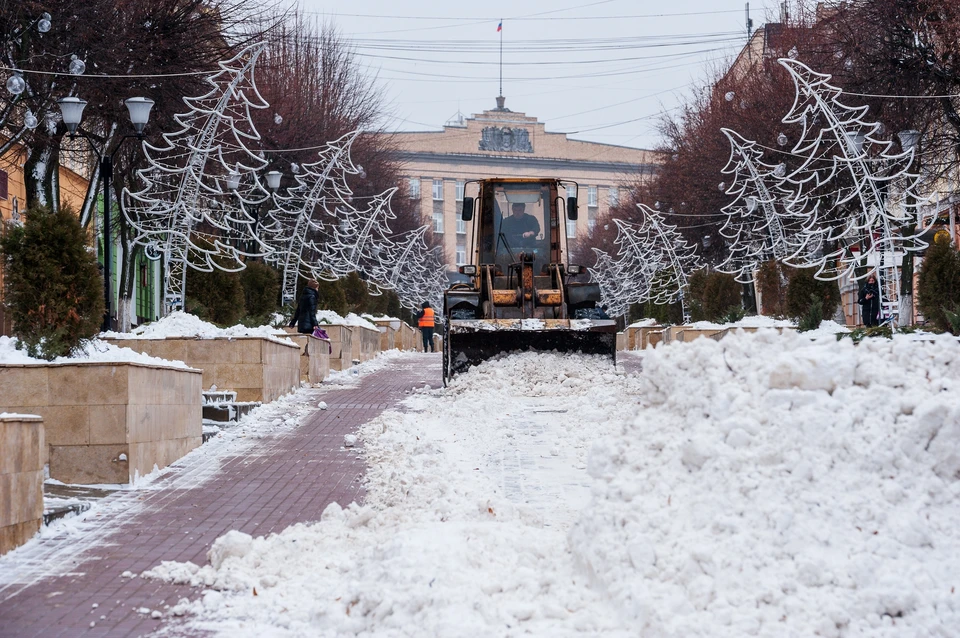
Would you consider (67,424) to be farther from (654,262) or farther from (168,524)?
(654,262)

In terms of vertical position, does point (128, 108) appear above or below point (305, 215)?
above

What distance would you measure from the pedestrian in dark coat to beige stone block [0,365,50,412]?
21.3 metres

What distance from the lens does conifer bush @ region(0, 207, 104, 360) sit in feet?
38.4

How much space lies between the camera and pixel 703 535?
6172 mm

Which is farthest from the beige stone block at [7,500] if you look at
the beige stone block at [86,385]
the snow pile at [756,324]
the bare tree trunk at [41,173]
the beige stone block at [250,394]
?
the snow pile at [756,324]

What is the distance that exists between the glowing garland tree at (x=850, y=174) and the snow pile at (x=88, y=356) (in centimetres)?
1304

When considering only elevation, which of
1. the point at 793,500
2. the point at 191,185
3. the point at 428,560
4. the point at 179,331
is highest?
the point at 191,185

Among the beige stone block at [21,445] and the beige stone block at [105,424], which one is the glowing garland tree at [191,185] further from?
Answer: the beige stone block at [21,445]

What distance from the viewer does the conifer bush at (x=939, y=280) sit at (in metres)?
22.3

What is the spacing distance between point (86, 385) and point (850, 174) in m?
25.1

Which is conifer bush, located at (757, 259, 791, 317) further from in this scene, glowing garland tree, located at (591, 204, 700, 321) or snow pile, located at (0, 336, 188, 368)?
snow pile, located at (0, 336, 188, 368)

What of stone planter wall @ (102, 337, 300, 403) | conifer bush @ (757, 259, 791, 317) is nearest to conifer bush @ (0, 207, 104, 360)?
stone planter wall @ (102, 337, 300, 403)

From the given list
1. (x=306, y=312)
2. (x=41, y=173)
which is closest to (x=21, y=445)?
(x=41, y=173)

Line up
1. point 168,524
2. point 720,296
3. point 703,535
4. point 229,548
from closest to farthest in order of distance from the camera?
1. point 703,535
2. point 229,548
3. point 168,524
4. point 720,296
